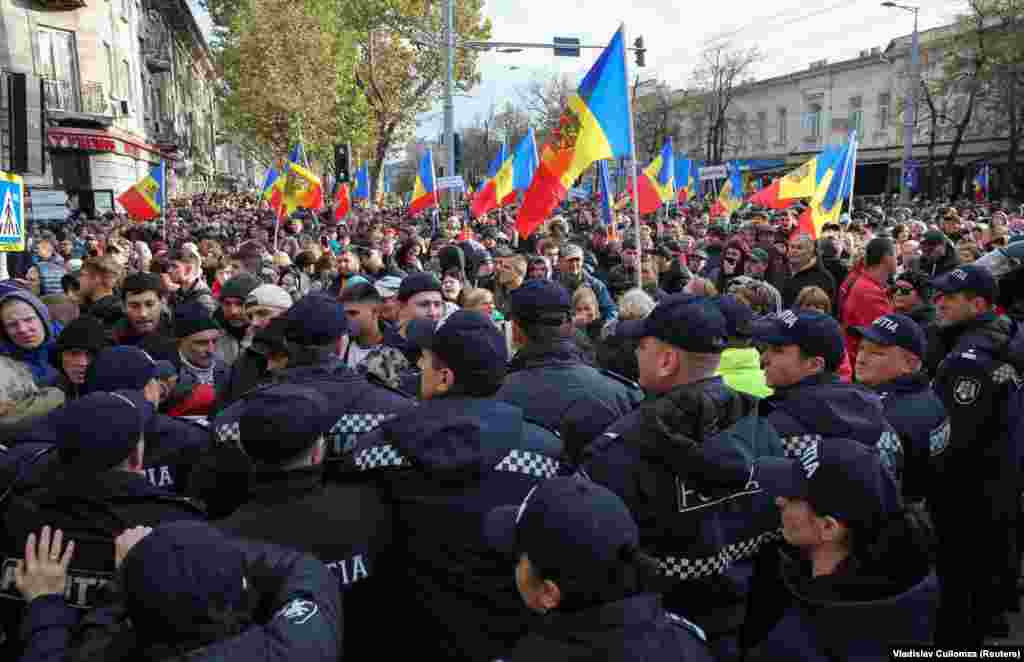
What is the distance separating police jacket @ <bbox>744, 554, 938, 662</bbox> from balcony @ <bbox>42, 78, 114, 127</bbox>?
28373 millimetres

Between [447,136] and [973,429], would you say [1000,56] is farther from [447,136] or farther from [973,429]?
[973,429]

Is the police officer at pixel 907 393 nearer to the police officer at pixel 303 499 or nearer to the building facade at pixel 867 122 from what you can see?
the police officer at pixel 303 499

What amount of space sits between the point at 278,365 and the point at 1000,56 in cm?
3759

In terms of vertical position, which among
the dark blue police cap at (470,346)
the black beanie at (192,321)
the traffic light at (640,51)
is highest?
the traffic light at (640,51)

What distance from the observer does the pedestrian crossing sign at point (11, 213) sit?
5438 millimetres

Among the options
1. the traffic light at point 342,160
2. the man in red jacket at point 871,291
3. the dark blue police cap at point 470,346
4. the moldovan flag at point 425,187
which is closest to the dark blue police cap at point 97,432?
the dark blue police cap at point 470,346

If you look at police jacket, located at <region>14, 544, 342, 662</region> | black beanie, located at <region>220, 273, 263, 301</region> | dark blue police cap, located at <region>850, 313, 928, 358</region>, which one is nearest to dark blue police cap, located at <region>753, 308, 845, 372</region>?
dark blue police cap, located at <region>850, 313, 928, 358</region>

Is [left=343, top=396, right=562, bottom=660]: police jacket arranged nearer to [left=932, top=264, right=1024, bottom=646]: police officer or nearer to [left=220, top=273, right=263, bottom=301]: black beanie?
[left=932, top=264, right=1024, bottom=646]: police officer

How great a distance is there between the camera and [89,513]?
2211 millimetres

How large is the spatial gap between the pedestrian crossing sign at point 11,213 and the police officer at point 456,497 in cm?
443

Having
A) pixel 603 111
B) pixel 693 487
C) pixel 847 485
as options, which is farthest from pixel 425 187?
pixel 847 485

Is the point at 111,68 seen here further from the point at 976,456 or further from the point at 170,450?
the point at 976,456

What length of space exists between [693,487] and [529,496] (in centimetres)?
77

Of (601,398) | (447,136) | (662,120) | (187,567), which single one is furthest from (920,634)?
(662,120)
